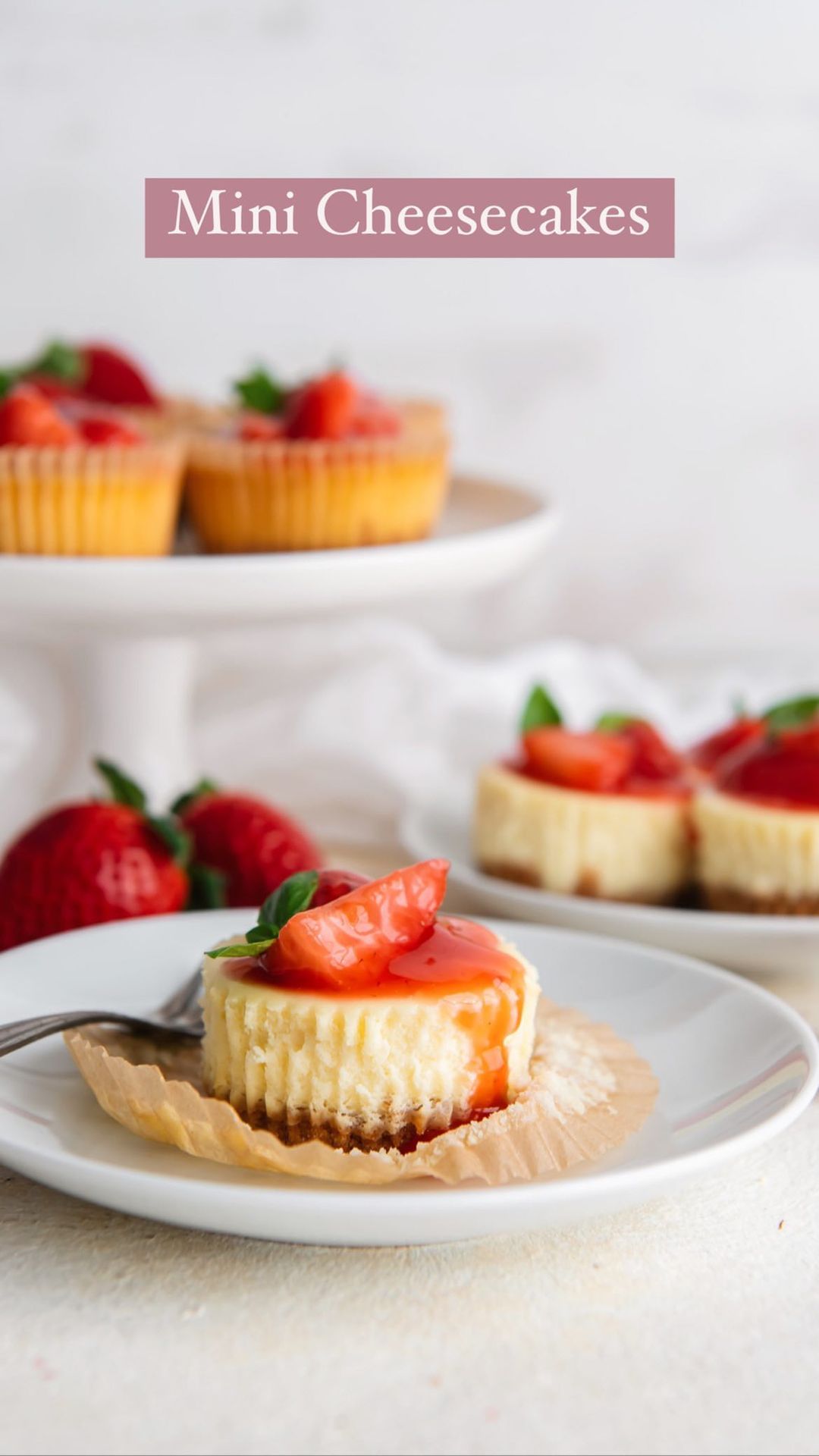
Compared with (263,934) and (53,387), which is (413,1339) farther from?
(53,387)

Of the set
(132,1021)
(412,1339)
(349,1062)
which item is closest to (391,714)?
(132,1021)

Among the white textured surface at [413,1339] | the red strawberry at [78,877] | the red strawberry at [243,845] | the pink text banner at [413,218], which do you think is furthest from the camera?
the pink text banner at [413,218]

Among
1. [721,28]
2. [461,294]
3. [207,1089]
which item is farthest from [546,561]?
[207,1089]

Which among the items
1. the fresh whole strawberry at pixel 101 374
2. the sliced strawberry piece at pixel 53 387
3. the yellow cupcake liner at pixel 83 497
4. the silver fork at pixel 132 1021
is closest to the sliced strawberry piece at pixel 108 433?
the yellow cupcake liner at pixel 83 497

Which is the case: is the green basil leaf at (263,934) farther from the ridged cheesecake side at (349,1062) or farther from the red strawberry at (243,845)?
the red strawberry at (243,845)

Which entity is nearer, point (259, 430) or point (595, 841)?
point (595, 841)

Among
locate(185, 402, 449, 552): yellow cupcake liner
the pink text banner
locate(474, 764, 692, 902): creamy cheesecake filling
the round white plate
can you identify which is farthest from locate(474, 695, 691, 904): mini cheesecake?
the pink text banner

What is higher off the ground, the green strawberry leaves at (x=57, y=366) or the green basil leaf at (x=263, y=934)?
the green strawberry leaves at (x=57, y=366)
